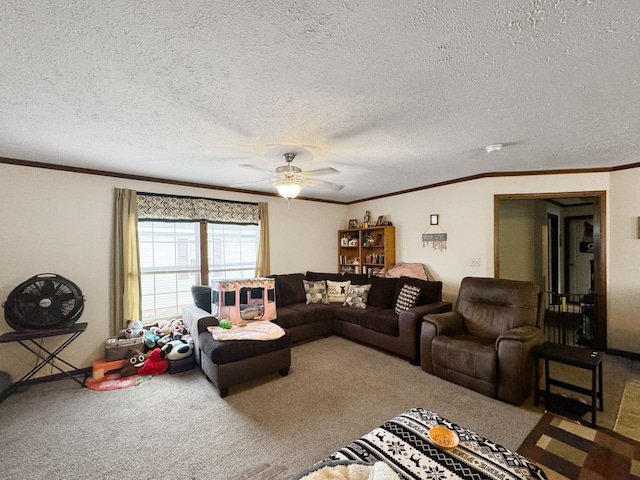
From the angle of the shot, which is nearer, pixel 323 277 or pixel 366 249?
pixel 323 277

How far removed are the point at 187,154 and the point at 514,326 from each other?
3.85m

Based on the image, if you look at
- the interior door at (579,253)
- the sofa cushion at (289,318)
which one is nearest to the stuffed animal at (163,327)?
the sofa cushion at (289,318)

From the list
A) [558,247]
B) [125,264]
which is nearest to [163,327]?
[125,264]

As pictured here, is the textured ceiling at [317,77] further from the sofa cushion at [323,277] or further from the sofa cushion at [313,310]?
the sofa cushion at [323,277]

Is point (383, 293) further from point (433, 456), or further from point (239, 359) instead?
point (433, 456)

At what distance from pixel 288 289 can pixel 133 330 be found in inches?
86.7

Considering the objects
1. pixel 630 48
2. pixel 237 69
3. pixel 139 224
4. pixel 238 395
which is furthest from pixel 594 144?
pixel 139 224

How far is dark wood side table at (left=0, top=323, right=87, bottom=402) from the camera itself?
2674 mm

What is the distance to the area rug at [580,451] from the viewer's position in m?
1.77

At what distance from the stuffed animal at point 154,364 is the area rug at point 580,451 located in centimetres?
349

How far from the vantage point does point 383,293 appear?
4469 millimetres

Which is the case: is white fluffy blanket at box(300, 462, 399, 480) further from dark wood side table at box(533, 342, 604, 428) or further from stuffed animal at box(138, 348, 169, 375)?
stuffed animal at box(138, 348, 169, 375)

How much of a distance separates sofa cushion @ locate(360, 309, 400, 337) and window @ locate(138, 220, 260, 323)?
7.16 ft

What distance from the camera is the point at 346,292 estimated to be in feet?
16.0
